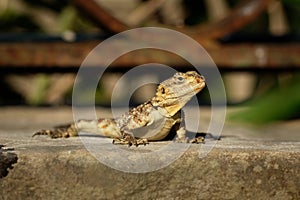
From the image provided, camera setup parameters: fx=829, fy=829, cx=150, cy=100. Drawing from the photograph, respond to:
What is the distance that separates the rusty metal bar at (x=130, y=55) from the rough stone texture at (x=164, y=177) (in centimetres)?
135

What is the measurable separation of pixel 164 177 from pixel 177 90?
497 mm

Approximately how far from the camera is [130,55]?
358cm

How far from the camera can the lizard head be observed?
257 cm

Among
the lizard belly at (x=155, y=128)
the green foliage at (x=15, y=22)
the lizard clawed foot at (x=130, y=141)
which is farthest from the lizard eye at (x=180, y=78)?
the green foliage at (x=15, y=22)

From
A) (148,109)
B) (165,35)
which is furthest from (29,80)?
(148,109)

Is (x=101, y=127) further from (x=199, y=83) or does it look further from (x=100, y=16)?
(x=100, y=16)

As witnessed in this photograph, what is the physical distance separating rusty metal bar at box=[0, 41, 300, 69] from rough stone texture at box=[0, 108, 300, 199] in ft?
4.42

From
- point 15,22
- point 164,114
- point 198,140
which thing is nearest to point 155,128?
point 164,114

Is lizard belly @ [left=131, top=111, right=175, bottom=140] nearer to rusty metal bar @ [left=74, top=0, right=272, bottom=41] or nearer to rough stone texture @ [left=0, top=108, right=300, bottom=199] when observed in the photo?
rough stone texture @ [left=0, top=108, right=300, bottom=199]

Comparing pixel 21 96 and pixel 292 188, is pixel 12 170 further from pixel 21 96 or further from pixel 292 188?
pixel 21 96

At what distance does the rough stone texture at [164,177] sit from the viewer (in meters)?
2.15

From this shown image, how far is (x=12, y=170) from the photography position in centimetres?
216

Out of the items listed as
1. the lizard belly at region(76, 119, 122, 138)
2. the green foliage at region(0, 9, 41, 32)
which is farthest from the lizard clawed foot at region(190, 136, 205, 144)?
the green foliage at region(0, 9, 41, 32)

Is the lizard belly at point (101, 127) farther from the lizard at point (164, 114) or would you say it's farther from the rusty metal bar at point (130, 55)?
the rusty metal bar at point (130, 55)
